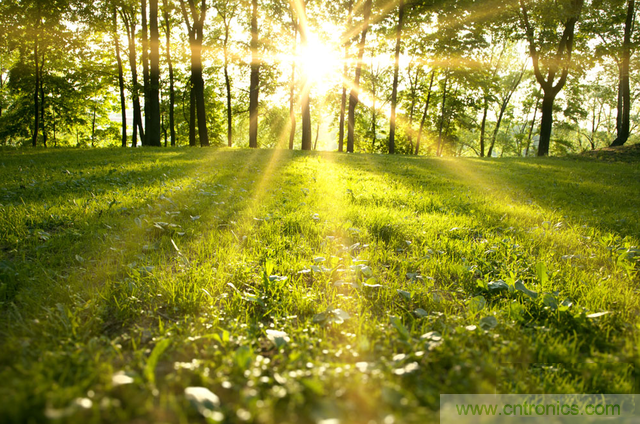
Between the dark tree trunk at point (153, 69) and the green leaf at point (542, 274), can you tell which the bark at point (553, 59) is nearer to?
the dark tree trunk at point (153, 69)

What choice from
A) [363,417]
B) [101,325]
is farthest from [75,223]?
[363,417]

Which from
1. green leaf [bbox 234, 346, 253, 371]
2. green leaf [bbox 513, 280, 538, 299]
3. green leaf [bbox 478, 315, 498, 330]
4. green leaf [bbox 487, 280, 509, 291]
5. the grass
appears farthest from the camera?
green leaf [bbox 487, 280, 509, 291]

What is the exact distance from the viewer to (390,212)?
15.6 feet

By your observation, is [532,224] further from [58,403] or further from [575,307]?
[58,403]

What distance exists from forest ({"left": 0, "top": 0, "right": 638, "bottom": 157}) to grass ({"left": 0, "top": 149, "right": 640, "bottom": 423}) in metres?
14.9

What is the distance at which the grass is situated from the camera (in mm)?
1299

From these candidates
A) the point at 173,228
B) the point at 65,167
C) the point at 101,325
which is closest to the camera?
the point at 101,325

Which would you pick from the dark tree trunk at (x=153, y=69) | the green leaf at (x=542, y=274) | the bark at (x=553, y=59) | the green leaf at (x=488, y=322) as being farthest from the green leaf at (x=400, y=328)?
the bark at (x=553, y=59)

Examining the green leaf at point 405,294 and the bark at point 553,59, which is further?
the bark at point 553,59

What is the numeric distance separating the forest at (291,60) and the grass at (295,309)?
48.9 ft

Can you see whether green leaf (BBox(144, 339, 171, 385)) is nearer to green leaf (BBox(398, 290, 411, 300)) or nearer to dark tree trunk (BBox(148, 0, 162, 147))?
green leaf (BBox(398, 290, 411, 300))

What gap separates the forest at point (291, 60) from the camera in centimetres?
1880

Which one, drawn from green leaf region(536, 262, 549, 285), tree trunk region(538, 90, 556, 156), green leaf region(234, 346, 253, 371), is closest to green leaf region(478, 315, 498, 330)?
green leaf region(536, 262, 549, 285)

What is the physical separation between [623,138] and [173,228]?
26.6m
